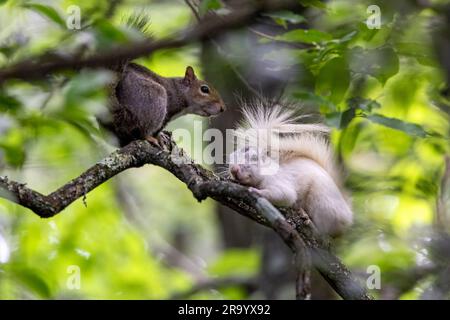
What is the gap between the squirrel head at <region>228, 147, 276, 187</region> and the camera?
3.79 meters

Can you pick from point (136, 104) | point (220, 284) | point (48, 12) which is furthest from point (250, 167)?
point (220, 284)

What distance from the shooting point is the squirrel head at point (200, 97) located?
211 inches

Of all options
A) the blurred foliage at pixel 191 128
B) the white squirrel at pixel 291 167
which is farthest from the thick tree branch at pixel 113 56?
the white squirrel at pixel 291 167

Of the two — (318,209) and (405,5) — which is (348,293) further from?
(405,5)

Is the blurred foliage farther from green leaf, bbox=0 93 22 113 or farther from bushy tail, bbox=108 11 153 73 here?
bushy tail, bbox=108 11 153 73

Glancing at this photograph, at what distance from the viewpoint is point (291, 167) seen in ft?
12.6

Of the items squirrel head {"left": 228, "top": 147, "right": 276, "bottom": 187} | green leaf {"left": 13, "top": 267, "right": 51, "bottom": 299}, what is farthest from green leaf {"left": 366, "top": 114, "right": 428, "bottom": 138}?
green leaf {"left": 13, "top": 267, "right": 51, "bottom": 299}

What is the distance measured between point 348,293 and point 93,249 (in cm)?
405

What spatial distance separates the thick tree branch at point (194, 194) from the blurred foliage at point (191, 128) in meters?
0.22

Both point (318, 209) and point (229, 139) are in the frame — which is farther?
point (229, 139)

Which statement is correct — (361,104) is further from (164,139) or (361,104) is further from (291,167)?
(164,139)

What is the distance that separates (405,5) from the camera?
3076 millimetres

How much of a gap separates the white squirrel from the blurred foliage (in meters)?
0.21

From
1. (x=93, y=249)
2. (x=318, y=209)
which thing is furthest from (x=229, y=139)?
(x=93, y=249)
